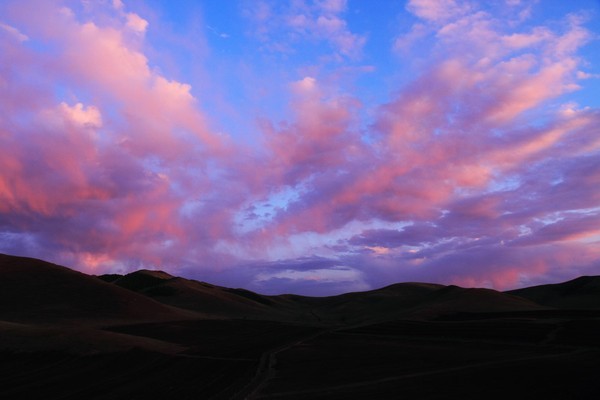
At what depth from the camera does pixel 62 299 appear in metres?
94.8

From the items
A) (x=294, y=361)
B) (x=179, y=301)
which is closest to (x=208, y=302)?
(x=179, y=301)

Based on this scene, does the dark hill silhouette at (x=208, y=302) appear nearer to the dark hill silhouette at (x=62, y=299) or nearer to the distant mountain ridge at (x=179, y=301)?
the distant mountain ridge at (x=179, y=301)

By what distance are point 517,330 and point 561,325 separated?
7.37 m

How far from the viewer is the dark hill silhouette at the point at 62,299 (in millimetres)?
85375

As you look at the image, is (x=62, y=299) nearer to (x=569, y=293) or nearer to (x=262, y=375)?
(x=262, y=375)

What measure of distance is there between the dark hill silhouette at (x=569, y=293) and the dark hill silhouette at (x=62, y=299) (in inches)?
3788

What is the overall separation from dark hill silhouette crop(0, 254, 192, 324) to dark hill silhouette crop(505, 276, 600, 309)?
9622 cm

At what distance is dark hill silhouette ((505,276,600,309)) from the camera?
422 ft

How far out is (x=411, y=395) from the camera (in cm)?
2256

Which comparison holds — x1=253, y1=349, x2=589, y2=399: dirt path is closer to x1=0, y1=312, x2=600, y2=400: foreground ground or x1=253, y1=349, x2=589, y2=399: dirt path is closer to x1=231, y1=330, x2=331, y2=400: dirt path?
x1=0, y1=312, x2=600, y2=400: foreground ground

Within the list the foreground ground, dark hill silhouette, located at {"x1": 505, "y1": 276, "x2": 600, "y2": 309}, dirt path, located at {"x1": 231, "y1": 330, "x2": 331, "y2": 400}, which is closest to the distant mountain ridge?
dark hill silhouette, located at {"x1": 505, "y1": 276, "x2": 600, "y2": 309}

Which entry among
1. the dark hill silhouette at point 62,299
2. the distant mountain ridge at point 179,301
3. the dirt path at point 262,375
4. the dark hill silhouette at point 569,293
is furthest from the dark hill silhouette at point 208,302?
the dirt path at point 262,375

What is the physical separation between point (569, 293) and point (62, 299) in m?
134

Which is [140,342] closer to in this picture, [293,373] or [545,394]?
[293,373]
